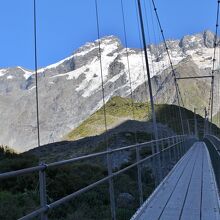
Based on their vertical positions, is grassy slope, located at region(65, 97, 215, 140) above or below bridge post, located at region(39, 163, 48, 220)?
above

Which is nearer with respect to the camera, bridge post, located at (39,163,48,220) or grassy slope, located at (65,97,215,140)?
bridge post, located at (39,163,48,220)

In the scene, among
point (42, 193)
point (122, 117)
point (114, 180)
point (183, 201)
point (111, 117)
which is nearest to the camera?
point (42, 193)

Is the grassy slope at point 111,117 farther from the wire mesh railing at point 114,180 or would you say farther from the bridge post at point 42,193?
the bridge post at point 42,193

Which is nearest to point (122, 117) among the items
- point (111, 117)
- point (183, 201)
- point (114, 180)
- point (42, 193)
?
point (111, 117)

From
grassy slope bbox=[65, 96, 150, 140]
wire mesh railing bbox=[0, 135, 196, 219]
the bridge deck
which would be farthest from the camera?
grassy slope bbox=[65, 96, 150, 140]

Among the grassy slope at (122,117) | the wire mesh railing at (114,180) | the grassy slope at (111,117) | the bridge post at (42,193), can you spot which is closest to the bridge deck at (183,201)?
the wire mesh railing at (114,180)

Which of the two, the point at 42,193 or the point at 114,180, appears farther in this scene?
the point at 114,180

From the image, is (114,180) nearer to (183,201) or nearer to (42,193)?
(183,201)

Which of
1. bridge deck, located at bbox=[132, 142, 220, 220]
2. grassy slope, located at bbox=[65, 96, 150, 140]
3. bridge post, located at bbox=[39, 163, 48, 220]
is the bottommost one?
bridge deck, located at bbox=[132, 142, 220, 220]

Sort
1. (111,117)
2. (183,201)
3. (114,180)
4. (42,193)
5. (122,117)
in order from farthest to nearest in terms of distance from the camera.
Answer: (122,117), (111,117), (183,201), (114,180), (42,193)

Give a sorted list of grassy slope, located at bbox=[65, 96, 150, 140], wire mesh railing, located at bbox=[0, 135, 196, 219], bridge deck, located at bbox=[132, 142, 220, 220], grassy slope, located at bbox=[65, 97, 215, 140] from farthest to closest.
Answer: grassy slope, located at bbox=[65, 97, 215, 140], grassy slope, located at bbox=[65, 96, 150, 140], bridge deck, located at bbox=[132, 142, 220, 220], wire mesh railing, located at bbox=[0, 135, 196, 219]

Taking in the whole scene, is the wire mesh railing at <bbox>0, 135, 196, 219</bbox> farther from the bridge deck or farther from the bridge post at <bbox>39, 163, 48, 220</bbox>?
the bridge deck

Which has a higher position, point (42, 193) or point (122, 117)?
point (122, 117)

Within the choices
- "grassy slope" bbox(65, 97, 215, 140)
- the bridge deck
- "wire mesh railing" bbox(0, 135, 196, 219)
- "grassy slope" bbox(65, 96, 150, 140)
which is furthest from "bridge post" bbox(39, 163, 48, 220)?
"grassy slope" bbox(65, 97, 215, 140)
